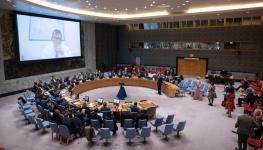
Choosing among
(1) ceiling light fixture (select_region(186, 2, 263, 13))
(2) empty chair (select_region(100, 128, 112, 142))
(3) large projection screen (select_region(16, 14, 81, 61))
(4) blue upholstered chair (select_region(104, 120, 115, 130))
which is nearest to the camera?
(2) empty chair (select_region(100, 128, 112, 142))

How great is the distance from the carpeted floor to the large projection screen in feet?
16.7

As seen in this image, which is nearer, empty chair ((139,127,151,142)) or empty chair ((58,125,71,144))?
empty chair ((58,125,71,144))

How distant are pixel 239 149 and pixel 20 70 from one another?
15.4 m

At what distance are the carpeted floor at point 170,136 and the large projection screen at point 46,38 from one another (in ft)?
16.7

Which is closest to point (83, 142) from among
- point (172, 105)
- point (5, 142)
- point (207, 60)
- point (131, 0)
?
point (5, 142)

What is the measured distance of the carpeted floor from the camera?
7984 millimetres

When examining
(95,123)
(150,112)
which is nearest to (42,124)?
(95,123)

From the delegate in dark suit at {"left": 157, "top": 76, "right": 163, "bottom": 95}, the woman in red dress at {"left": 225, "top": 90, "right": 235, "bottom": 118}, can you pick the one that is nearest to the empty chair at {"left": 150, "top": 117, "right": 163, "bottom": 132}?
the woman in red dress at {"left": 225, "top": 90, "right": 235, "bottom": 118}

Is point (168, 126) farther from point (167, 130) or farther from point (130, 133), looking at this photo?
point (130, 133)

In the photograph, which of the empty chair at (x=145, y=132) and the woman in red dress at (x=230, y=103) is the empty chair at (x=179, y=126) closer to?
the empty chair at (x=145, y=132)

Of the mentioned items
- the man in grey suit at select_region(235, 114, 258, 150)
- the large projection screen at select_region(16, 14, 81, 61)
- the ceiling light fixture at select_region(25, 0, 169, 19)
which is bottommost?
the man in grey suit at select_region(235, 114, 258, 150)

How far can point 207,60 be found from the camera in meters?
22.1

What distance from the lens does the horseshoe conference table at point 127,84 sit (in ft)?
49.8

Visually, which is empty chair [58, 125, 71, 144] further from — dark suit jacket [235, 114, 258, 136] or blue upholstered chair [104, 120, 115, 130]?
dark suit jacket [235, 114, 258, 136]
